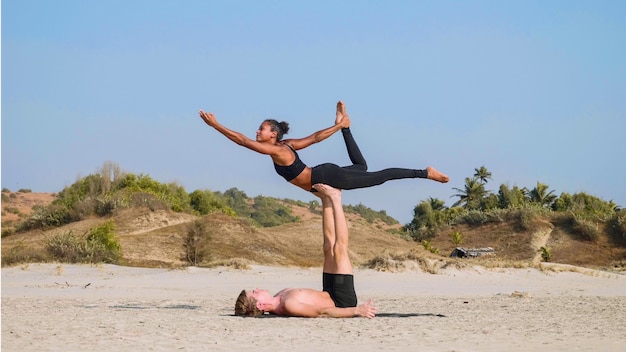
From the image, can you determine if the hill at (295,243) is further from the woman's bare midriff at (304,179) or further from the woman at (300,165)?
the woman's bare midriff at (304,179)

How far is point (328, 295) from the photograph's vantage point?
1177 centimetres

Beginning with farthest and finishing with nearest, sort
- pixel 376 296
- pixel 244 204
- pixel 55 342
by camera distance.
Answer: pixel 244 204, pixel 376 296, pixel 55 342

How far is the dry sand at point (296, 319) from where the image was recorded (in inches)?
331

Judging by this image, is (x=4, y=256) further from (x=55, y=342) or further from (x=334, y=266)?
(x=55, y=342)

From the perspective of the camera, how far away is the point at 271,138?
12133 mm

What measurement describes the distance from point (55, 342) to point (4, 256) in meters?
18.4

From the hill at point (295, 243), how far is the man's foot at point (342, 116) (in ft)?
31.1

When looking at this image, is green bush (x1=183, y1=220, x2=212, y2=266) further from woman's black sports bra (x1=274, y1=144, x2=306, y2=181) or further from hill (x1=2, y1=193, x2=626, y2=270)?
woman's black sports bra (x1=274, y1=144, x2=306, y2=181)

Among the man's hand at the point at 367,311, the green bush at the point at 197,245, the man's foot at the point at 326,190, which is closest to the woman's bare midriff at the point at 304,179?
the man's foot at the point at 326,190

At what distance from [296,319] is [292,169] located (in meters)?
2.06

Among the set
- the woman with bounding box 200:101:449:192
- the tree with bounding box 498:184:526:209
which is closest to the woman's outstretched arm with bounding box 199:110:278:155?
the woman with bounding box 200:101:449:192

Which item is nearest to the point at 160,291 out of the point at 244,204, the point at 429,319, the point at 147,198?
the point at 429,319

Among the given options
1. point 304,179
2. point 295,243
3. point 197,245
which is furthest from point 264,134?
point 295,243

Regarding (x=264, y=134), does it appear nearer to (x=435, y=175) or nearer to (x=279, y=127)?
(x=279, y=127)
